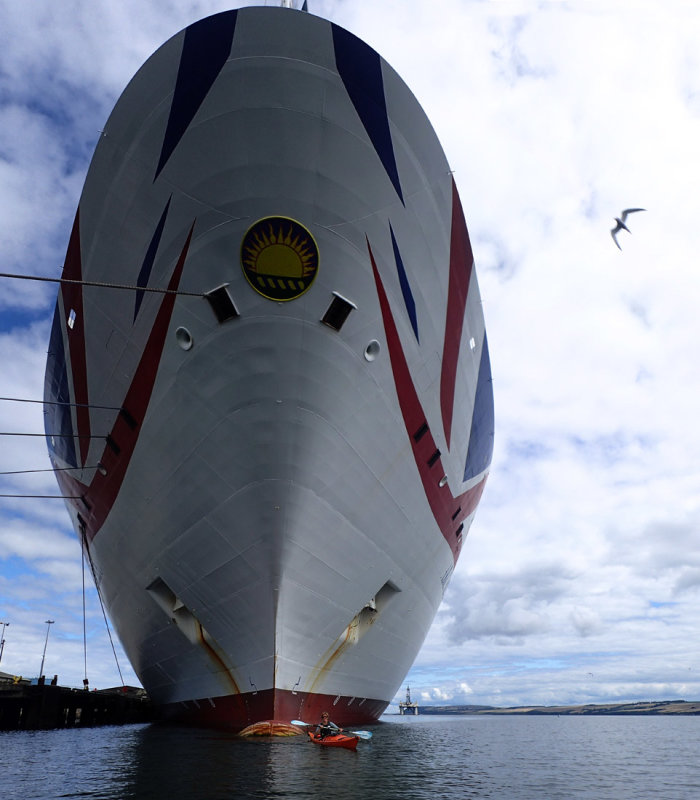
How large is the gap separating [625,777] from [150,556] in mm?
11146

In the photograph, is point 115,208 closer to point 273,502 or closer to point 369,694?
point 273,502

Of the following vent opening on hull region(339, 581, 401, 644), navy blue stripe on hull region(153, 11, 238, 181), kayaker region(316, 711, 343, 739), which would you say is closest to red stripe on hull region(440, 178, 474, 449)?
vent opening on hull region(339, 581, 401, 644)

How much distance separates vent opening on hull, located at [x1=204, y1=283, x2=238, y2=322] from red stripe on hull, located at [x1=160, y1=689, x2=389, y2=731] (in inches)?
280

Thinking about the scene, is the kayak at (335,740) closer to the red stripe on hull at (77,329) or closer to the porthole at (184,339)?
the red stripe on hull at (77,329)

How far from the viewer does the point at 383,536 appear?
12.4m

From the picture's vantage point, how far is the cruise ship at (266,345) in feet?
32.6

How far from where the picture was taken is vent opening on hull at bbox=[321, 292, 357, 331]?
10602mm

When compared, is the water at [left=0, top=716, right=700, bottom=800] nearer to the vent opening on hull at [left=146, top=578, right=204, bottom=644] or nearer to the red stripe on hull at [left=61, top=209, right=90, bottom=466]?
the vent opening on hull at [left=146, top=578, right=204, bottom=644]

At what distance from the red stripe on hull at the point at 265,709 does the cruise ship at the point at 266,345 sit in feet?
0.18

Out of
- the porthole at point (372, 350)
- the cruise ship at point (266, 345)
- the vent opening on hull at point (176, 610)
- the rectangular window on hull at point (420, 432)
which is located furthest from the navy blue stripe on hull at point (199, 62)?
the vent opening on hull at point (176, 610)

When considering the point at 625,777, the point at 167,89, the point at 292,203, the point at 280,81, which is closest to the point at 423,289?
the point at 292,203

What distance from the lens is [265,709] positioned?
1136 cm

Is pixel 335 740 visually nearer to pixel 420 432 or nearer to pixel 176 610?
pixel 176 610

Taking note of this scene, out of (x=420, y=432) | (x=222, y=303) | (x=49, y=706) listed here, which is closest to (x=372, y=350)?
(x=420, y=432)
